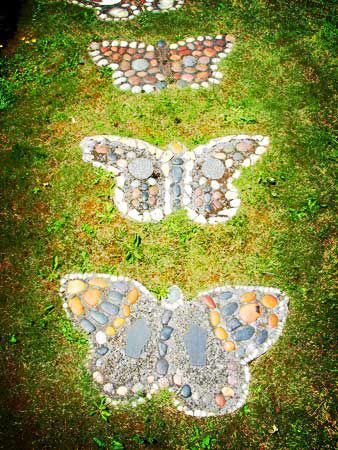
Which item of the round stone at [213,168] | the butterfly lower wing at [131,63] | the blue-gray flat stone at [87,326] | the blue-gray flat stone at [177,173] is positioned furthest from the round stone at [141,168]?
the blue-gray flat stone at [87,326]

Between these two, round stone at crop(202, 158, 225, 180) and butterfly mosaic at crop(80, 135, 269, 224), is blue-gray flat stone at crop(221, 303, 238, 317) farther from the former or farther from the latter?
round stone at crop(202, 158, 225, 180)

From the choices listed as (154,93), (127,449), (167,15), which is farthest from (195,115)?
(127,449)

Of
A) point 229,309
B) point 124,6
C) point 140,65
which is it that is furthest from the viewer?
point 124,6

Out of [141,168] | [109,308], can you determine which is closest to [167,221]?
[141,168]

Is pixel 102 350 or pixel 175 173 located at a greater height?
pixel 175 173

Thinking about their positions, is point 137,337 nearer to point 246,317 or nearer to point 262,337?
point 246,317

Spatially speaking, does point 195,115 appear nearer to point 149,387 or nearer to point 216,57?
point 216,57

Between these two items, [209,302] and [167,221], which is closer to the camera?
Result: [209,302]
